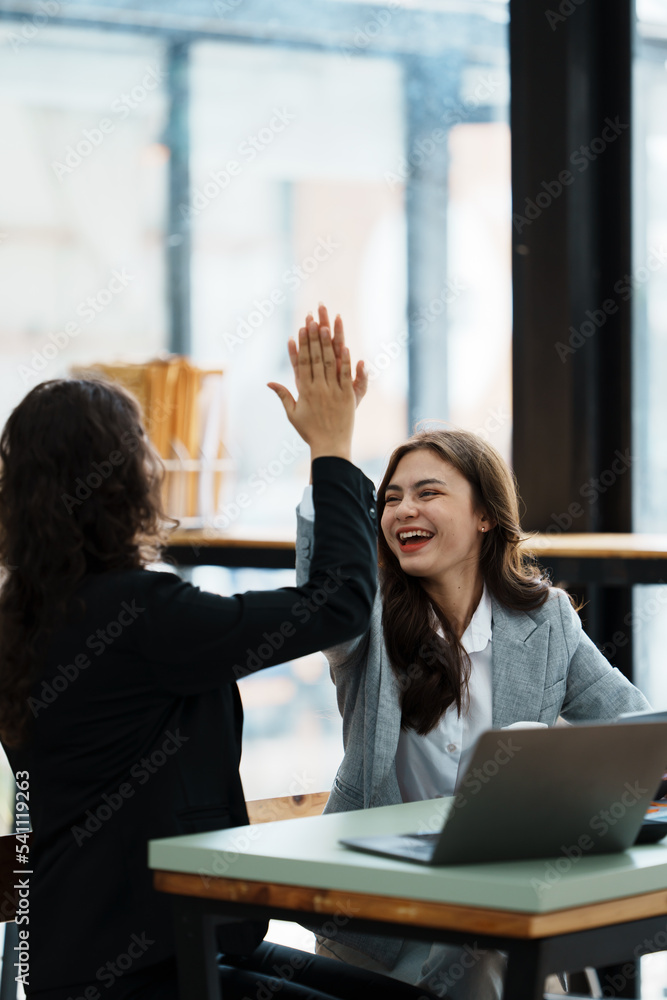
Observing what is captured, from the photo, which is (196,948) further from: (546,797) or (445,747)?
(445,747)

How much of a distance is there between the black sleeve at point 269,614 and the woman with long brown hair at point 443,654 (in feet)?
0.68

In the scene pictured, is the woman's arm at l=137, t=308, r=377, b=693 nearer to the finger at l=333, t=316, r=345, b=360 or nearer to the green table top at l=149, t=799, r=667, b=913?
the finger at l=333, t=316, r=345, b=360

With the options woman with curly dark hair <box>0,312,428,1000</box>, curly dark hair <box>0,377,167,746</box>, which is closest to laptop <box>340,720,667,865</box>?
woman with curly dark hair <box>0,312,428,1000</box>

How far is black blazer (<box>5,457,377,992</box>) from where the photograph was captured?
132 cm

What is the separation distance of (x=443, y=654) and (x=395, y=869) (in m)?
0.76

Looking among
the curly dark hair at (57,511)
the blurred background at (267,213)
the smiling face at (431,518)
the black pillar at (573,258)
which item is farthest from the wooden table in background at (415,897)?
the blurred background at (267,213)

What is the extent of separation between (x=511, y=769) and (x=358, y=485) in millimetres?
523

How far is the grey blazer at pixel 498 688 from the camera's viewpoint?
172 centimetres

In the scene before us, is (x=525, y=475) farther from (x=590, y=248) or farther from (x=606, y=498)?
(x=590, y=248)

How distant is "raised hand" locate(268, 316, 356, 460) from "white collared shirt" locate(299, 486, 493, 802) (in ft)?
1.69

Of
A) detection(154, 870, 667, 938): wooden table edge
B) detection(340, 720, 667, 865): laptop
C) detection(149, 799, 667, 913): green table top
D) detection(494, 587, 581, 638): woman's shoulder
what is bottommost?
detection(154, 870, 667, 938): wooden table edge

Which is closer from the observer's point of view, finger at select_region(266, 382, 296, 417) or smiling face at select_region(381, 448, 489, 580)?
finger at select_region(266, 382, 296, 417)

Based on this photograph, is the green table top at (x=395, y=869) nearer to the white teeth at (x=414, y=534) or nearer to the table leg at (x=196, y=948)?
the table leg at (x=196, y=948)

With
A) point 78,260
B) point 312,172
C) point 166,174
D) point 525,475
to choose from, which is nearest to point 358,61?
point 312,172
